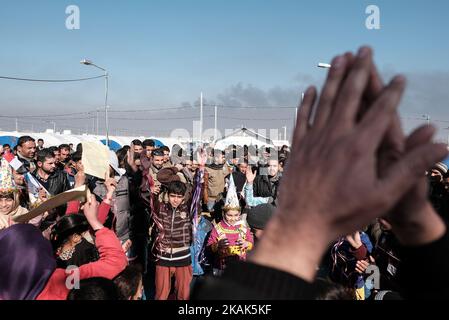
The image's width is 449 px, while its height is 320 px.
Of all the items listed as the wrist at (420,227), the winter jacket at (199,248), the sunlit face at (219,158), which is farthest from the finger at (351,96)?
the sunlit face at (219,158)

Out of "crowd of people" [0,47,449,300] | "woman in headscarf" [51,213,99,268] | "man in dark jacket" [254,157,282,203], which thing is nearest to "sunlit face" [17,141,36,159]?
"crowd of people" [0,47,449,300]

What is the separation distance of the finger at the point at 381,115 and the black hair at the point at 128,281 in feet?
7.71

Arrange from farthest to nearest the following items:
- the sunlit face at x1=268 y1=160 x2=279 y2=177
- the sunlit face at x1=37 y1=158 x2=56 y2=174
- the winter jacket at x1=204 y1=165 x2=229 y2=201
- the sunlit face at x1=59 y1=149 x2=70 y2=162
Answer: the sunlit face at x1=59 y1=149 x2=70 y2=162 → the winter jacket at x1=204 y1=165 x2=229 y2=201 → the sunlit face at x1=268 y1=160 x2=279 y2=177 → the sunlit face at x1=37 y1=158 x2=56 y2=174

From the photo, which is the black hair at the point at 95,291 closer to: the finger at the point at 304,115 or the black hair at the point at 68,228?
the black hair at the point at 68,228

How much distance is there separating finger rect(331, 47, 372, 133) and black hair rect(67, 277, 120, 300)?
1913mm

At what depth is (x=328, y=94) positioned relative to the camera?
675mm

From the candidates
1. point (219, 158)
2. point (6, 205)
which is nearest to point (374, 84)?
point (6, 205)

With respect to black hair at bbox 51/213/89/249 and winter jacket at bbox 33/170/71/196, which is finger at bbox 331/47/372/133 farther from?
winter jacket at bbox 33/170/71/196

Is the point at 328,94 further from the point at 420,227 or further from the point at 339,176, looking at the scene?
the point at 420,227

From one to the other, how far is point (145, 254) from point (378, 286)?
385 centimetres

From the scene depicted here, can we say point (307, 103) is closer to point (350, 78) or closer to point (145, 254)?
point (350, 78)

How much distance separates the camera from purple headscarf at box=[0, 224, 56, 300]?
183 centimetres

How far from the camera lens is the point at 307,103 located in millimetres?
781
